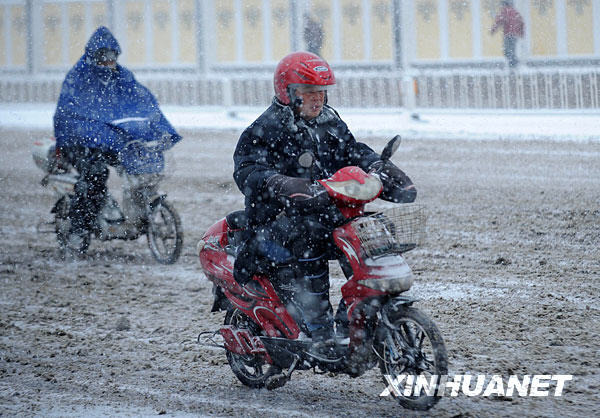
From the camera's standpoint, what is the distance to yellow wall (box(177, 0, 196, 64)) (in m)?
27.6

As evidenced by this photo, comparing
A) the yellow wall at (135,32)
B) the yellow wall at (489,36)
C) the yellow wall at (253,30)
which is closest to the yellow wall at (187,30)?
the yellow wall at (135,32)

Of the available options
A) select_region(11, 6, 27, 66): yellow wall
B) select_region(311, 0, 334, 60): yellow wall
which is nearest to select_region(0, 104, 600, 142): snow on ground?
select_region(311, 0, 334, 60): yellow wall

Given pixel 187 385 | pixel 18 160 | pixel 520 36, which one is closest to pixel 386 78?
pixel 520 36

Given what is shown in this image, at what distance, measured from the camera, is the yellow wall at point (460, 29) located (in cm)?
2345

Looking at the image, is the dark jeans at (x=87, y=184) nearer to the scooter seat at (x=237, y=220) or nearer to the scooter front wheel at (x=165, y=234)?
the scooter front wheel at (x=165, y=234)

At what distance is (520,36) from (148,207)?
1509 cm

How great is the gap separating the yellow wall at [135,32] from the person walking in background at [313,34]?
236 inches

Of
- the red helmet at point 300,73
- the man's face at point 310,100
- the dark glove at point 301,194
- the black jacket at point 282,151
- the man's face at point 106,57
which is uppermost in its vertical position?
the man's face at point 106,57

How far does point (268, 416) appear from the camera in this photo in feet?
16.5

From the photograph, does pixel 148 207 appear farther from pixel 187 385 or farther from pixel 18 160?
pixel 18 160

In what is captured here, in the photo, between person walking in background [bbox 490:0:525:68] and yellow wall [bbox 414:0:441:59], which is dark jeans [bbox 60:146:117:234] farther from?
yellow wall [bbox 414:0:441:59]

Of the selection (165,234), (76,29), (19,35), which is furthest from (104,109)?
(19,35)

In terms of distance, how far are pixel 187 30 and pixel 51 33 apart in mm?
4848

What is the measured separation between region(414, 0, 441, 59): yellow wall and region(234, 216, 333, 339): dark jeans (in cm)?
1945
